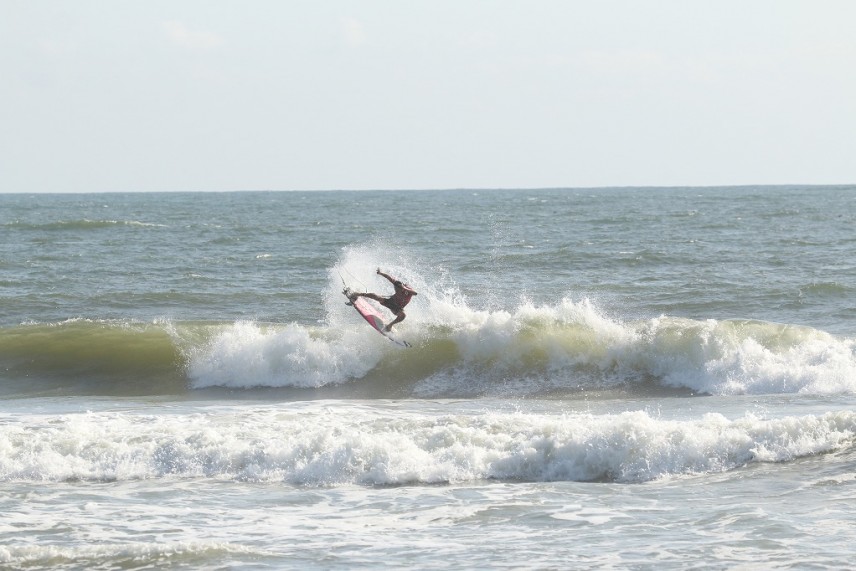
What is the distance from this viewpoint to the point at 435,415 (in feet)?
55.5

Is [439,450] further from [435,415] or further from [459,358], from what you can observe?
[459,358]

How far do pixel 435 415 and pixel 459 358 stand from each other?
4485 millimetres

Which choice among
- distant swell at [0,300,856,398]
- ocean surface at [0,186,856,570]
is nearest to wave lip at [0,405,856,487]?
ocean surface at [0,186,856,570]

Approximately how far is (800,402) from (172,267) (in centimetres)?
2348

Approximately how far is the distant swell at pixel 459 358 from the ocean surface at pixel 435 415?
0.06 meters

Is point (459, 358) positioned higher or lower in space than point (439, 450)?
higher

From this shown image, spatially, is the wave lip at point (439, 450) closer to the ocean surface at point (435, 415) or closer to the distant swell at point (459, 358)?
the ocean surface at point (435, 415)

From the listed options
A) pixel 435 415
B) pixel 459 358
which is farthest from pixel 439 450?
pixel 459 358

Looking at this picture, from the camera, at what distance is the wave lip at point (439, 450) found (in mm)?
13664

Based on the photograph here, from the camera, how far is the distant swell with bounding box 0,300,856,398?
65.3 feet

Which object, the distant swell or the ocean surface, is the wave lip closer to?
the ocean surface

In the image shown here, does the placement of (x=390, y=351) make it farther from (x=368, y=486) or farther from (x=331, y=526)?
(x=331, y=526)

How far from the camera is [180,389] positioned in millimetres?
20500

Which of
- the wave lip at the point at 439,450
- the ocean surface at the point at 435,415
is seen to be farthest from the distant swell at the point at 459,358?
the wave lip at the point at 439,450
